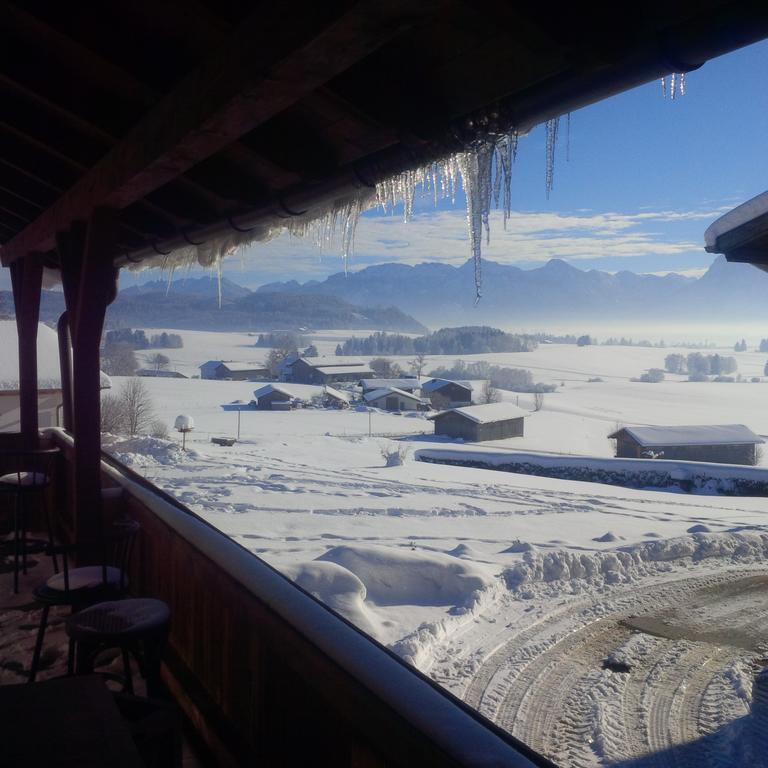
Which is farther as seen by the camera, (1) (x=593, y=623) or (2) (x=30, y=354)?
(1) (x=593, y=623)

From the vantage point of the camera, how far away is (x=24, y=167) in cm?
373

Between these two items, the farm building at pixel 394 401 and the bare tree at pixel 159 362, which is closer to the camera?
the farm building at pixel 394 401

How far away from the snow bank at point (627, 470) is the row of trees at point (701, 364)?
73972 mm

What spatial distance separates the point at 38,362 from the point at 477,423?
76.1 feet

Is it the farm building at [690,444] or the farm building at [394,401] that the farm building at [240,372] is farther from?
the farm building at [690,444]

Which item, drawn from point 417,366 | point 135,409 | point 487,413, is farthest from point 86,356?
point 417,366

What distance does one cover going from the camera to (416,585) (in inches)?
268

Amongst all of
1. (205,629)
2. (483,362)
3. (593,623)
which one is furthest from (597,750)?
(483,362)

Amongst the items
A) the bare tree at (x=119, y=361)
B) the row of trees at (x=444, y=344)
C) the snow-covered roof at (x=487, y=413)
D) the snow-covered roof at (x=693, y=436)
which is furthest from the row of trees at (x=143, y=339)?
the snow-covered roof at (x=693, y=436)

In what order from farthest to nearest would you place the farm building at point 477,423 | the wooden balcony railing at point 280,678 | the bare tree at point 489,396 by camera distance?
the bare tree at point 489,396 < the farm building at point 477,423 < the wooden balcony railing at point 280,678

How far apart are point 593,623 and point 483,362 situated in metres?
75.5

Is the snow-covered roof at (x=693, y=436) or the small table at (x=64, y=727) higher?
the small table at (x=64, y=727)

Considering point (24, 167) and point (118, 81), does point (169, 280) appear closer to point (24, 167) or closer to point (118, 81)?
point (24, 167)

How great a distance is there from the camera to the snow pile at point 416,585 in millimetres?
5871
